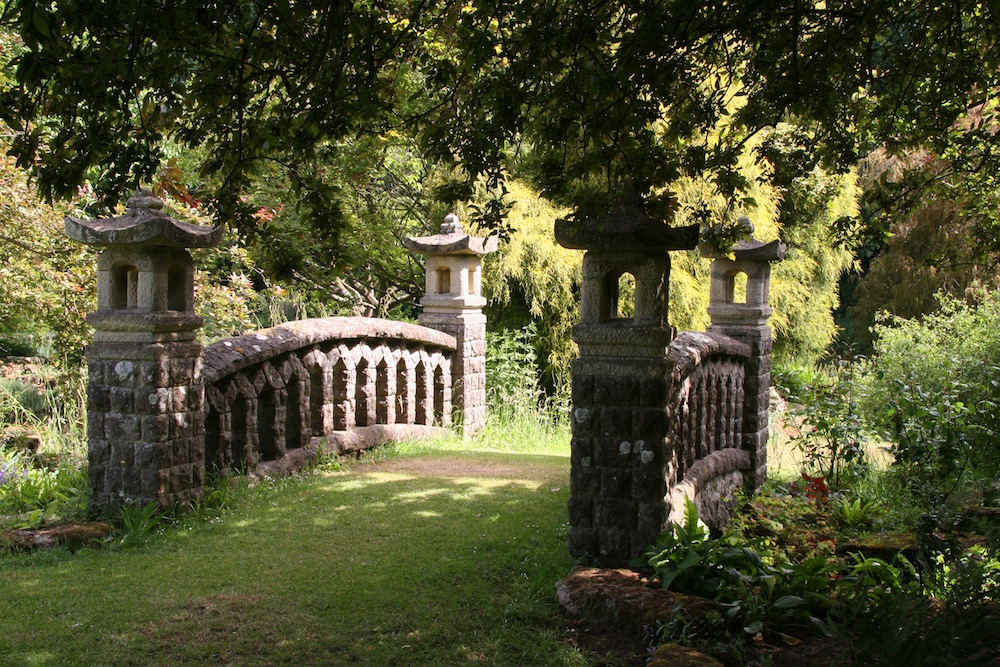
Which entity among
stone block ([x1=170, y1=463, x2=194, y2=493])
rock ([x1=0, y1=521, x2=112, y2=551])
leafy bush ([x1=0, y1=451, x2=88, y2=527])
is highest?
stone block ([x1=170, y1=463, x2=194, y2=493])

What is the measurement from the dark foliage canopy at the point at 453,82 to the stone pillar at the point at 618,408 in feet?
1.44

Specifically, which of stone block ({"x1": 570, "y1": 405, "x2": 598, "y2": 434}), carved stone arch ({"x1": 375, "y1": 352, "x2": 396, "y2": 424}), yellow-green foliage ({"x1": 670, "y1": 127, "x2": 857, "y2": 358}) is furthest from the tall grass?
yellow-green foliage ({"x1": 670, "y1": 127, "x2": 857, "y2": 358})

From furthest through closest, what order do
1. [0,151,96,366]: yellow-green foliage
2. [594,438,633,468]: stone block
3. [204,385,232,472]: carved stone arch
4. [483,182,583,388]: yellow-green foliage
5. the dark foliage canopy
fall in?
[483,182,583,388]: yellow-green foliage
[0,151,96,366]: yellow-green foliage
[204,385,232,472]: carved stone arch
[594,438,633,468]: stone block
the dark foliage canopy

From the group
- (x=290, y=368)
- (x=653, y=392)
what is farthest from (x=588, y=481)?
(x=290, y=368)

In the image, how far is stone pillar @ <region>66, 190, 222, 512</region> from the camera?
5969 millimetres

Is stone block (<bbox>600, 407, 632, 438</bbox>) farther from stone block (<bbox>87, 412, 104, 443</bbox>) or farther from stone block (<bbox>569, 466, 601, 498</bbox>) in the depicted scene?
stone block (<bbox>87, 412, 104, 443</bbox>)

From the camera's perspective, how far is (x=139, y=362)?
19.7 feet

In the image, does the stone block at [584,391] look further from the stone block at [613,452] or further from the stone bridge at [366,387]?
the stone block at [613,452]

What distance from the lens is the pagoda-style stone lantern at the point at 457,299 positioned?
10227 millimetres

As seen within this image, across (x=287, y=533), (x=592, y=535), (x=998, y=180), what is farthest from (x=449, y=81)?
(x=998, y=180)

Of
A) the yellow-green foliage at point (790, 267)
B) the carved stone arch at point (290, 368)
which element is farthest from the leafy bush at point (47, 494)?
the yellow-green foliage at point (790, 267)

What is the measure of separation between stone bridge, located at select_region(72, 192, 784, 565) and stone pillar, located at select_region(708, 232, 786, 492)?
0.02 m

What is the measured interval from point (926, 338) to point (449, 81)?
7830 millimetres

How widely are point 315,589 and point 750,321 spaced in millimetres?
4868
